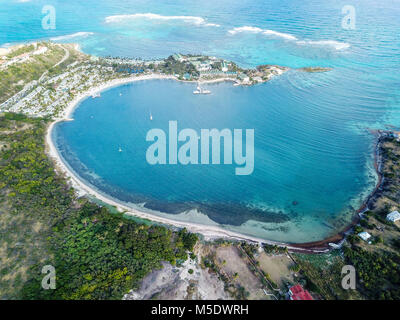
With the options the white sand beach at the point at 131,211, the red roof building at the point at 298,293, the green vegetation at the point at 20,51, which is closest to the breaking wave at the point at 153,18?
the green vegetation at the point at 20,51

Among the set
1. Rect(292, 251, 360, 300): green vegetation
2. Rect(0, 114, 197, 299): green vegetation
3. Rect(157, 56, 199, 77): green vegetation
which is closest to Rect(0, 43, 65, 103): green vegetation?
Rect(0, 114, 197, 299): green vegetation

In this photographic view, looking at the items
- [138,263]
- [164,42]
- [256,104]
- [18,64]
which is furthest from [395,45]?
[18,64]

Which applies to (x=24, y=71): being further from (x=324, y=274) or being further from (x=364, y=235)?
(x=364, y=235)

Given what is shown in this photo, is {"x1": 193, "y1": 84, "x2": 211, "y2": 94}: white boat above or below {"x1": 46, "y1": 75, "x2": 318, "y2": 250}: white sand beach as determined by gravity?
above

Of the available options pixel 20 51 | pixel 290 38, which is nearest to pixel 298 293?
pixel 290 38

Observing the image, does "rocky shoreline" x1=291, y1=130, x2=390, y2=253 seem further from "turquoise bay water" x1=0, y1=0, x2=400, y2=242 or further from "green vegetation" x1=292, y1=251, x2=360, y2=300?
"green vegetation" x1=292, y1=251, x2=360, y2=300

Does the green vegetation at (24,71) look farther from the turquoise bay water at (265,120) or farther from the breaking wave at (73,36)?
the breaking wave at (73,36)
